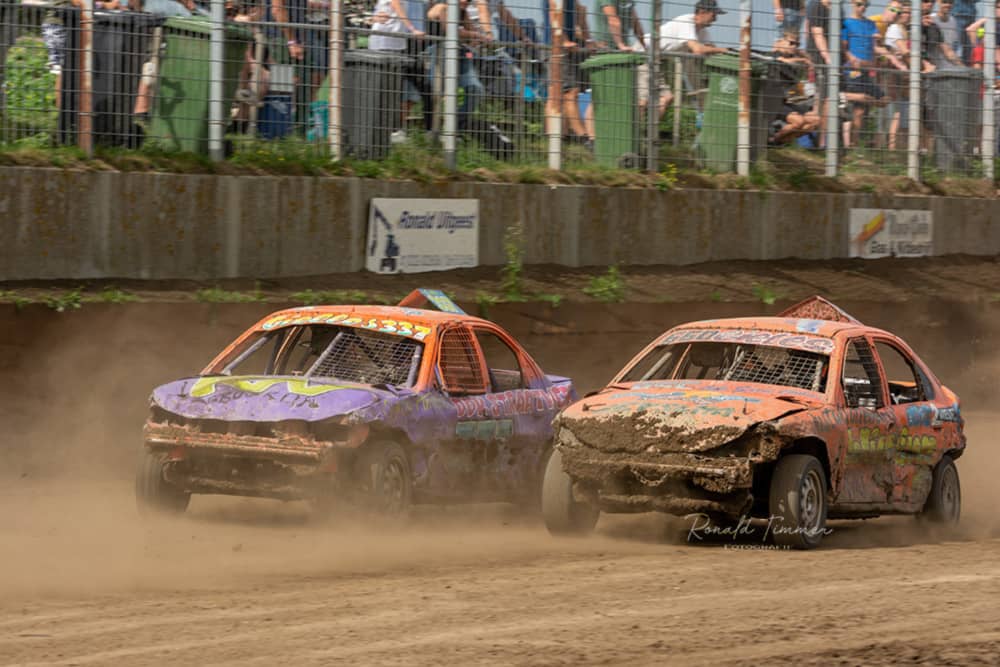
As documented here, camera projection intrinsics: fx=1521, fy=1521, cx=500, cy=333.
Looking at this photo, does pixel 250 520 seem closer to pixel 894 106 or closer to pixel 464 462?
pixel 464 462

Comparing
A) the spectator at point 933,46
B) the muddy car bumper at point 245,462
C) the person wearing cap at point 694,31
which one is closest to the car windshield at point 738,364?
the muddy car bumper at point 245,462

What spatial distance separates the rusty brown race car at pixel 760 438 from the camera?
9148mm

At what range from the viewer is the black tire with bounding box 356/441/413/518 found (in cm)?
933

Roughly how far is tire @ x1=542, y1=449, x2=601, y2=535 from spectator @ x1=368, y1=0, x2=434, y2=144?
22.8ft

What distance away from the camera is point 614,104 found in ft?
56.9

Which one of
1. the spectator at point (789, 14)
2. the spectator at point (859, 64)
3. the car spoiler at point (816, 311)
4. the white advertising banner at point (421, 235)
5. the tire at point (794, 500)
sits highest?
the spectator at point (789, 14)

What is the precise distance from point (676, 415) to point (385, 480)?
73.2 inches

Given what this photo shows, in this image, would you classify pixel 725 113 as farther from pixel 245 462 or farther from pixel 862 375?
pixel 245 462

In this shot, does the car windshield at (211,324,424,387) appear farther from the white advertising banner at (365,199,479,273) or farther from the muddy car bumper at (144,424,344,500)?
the white advertising banner at (365,199,479,273)

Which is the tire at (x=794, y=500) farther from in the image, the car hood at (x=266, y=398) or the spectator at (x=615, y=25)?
the spectator at (x=615, y=25)

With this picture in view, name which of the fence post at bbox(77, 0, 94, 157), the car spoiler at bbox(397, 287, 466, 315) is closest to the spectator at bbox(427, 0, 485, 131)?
the fence post at bbox(77, 0, 94, 157)

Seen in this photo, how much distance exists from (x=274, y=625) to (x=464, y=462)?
4.02 metres

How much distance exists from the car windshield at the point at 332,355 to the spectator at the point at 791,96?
372 inches

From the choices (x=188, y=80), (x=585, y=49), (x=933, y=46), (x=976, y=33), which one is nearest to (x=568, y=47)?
(x=585, y=49)
